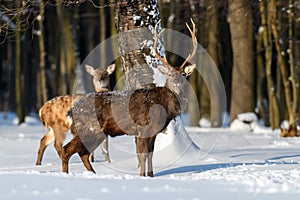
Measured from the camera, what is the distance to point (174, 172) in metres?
10.3

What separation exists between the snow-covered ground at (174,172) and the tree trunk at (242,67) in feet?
7.77

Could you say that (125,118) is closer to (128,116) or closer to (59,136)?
(128,116)

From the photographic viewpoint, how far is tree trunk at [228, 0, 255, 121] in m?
20.6

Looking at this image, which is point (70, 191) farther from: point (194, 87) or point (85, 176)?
point (194, 87)

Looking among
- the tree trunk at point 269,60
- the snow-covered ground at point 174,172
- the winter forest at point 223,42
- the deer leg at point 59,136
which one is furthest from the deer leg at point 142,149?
the tree trunk at point 269,60

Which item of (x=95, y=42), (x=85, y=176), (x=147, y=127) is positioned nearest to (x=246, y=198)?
(x=85, y=176)

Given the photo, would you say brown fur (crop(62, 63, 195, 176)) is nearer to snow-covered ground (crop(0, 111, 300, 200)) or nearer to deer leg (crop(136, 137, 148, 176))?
deer leg (crop(136, 137, 148, 176))

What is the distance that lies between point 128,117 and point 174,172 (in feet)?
3.68

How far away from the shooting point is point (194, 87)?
25.3 meters

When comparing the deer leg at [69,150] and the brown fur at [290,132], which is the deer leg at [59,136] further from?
the brown fur at [290,132]

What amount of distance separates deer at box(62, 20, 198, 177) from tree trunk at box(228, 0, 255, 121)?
10.6 metres

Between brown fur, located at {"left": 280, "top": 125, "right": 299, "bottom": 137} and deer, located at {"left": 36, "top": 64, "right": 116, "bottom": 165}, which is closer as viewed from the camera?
deer, located at {"left": 36, "top": 64, "right": 116, "bottom": 165}

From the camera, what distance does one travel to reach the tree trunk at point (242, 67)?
67.7 ft

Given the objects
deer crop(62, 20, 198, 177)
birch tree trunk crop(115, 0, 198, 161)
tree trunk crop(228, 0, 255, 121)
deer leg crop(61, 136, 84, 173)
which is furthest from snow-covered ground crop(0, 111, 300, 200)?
tree trunk crop(228, 0, 255, 121)
